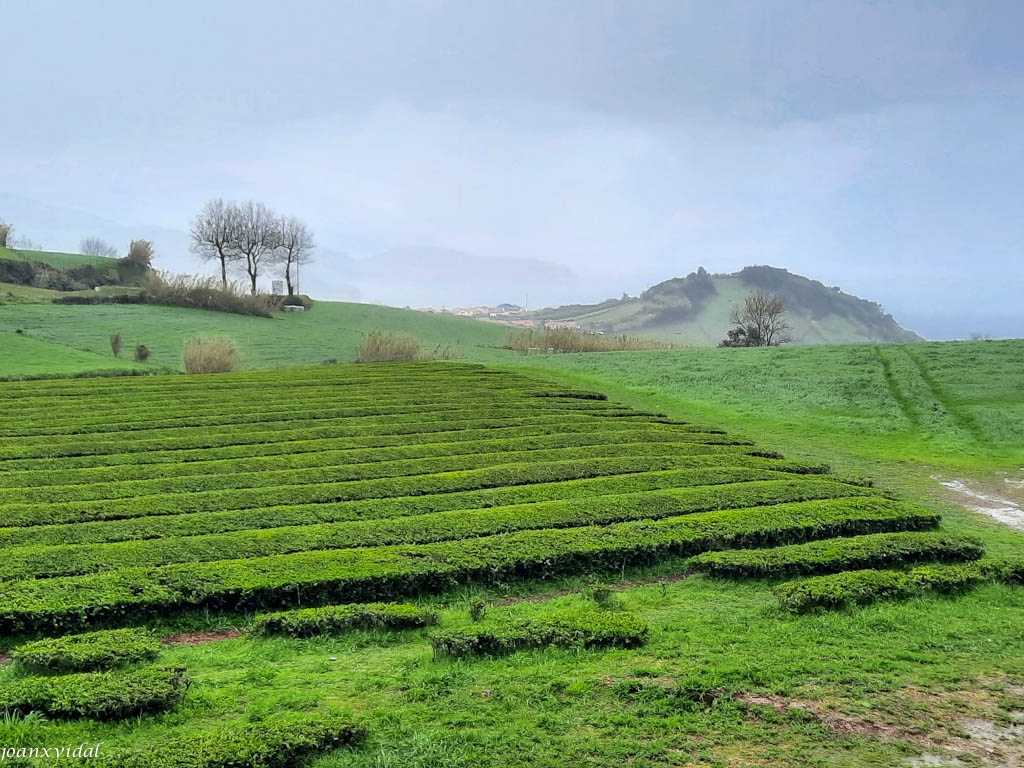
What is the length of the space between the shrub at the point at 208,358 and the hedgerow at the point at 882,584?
30.5 metres

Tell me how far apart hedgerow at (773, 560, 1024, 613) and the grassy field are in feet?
0.62

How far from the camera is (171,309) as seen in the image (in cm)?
5291

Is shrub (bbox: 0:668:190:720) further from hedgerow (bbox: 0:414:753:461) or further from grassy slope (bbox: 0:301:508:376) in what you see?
grassy slope (bbox: 0:301:508:376)

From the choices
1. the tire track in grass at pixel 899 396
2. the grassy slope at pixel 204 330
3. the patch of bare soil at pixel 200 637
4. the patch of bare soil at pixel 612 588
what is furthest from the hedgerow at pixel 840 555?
the grassy slope at pixel 204 330

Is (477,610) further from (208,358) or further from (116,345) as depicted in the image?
(116,345)

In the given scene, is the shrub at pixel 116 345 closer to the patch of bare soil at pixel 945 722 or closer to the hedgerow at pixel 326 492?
the hedgerow at pixel 326 492

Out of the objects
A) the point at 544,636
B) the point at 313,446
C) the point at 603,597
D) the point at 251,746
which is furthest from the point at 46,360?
the point at 251,746

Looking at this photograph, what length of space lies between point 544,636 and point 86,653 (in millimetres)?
4580

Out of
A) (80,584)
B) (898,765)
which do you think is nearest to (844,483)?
(898,765)

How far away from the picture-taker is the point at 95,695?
604 cm

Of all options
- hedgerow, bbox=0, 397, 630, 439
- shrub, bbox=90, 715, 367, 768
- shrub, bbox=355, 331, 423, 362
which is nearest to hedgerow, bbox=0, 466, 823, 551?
shrub, bbox=90, 715, 367, 768

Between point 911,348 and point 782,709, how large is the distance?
36366 mm

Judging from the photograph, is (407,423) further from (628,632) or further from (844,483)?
(628,632)

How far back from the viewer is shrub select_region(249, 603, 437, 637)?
816cm
